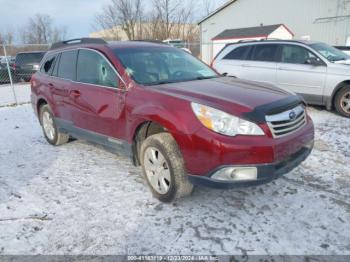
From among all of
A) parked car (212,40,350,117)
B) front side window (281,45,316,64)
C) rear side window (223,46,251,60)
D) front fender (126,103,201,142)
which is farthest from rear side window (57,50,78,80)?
front side window (281,45,316,64)

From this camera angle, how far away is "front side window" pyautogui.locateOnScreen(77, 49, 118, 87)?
3889 mm

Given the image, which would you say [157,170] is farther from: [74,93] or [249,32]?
[249,32]

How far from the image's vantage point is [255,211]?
10.7 feet

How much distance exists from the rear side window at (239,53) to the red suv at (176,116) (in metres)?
4.29

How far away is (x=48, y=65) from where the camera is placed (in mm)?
5508

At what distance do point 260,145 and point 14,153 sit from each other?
4.35 metres

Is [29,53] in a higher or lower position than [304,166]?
higher

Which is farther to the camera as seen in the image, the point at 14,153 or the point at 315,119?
the point at 315,119

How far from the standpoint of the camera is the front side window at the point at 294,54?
7.57 meters

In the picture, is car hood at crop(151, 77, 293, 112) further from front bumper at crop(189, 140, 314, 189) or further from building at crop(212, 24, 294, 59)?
building at crop(212, 24, 294, 59)

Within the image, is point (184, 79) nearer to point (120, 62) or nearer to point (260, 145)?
point (120, 62)

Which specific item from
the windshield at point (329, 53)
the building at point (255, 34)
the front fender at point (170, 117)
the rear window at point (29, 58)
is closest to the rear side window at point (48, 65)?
the front fender at point (170, 117)

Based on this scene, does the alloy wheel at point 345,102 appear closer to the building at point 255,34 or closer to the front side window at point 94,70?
the front side window at point 94,70

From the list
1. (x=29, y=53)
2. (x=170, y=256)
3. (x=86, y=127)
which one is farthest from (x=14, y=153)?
(x=29, y=53)
